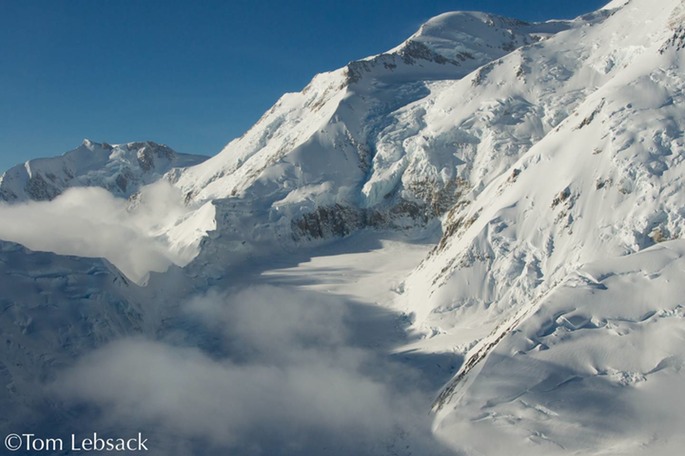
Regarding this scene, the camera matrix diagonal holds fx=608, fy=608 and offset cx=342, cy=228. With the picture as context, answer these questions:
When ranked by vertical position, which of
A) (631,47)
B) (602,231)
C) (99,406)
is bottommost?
(99,406)

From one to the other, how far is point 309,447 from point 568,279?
54.3 feet

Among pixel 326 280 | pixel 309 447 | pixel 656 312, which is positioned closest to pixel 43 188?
Answer: pixel 326 280

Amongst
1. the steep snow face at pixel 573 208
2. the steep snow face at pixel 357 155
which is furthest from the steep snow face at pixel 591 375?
the steep snow face at pixel 357 155

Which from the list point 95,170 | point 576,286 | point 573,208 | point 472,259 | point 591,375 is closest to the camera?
point 591,375

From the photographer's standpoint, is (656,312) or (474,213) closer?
(656,312)

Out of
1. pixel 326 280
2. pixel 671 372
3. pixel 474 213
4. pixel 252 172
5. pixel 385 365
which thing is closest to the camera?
pixel 671 372

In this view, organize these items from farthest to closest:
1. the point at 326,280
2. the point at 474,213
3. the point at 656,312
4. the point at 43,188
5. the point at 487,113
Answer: the point at 43,188 < the point at 487,113 < the point at 326,280 < the point at 474,213 < the point at 656,312

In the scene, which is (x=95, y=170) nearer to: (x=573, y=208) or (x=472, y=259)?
(x=472, y=259)

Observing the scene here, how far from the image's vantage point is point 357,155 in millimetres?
84500

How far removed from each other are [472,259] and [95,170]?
136802 mm

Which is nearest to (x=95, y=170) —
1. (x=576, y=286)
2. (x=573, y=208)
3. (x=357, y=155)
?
(x=357, y=155)

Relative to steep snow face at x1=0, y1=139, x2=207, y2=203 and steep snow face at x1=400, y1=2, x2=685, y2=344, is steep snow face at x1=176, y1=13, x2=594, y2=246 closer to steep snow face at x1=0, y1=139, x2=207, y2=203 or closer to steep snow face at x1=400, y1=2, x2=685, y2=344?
steep snow face at x1=400, y1=2, x2=685, y2=344

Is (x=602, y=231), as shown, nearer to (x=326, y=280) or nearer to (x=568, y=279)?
(x=568, y=279)

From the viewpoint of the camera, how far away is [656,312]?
2978 cm
